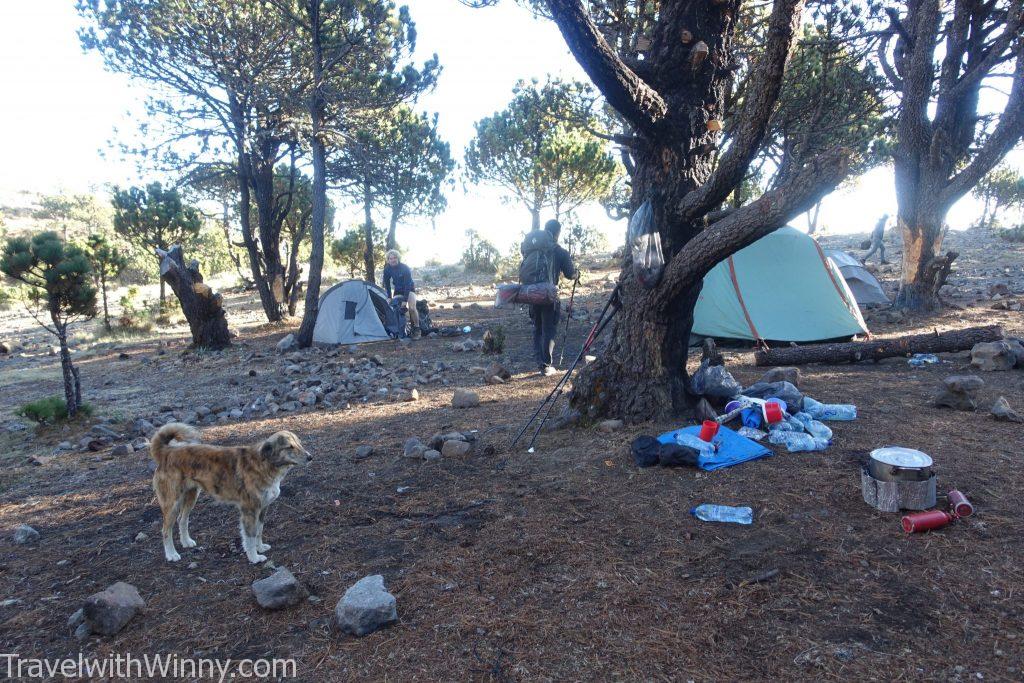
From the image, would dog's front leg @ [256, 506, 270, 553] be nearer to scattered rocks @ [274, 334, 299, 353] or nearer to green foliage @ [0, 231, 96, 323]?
green foliage @ [0, 231, 96, 323]

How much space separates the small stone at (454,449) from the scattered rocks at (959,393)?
14.7 ft

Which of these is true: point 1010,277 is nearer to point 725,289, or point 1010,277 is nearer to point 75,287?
point 725,289

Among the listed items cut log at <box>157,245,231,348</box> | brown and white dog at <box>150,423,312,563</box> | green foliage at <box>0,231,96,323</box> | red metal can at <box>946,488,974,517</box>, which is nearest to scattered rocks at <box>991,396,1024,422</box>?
red metal can at <box>946,488,974,517</box>

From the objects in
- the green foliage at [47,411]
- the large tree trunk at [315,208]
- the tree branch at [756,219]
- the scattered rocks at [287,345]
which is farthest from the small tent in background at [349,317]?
the tree branch at [756,219]

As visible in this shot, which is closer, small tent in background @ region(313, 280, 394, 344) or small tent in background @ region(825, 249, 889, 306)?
small tent in background @ region(825, 249, 889, 306)

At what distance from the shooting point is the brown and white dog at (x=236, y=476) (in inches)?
135

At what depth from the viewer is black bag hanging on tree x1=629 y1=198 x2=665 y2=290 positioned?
505cm

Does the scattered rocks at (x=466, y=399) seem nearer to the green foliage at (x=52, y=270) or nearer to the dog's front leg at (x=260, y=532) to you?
the dog's front leg at (x=260, y=532)

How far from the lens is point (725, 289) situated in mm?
9805

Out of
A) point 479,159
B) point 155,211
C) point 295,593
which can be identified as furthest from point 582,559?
point 479,159

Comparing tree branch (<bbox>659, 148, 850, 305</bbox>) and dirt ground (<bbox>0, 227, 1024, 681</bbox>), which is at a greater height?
tree branch (<bbox>659, 148, 850, 305</bbox>)

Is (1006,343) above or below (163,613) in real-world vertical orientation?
above

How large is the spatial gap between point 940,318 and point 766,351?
5.16 meters

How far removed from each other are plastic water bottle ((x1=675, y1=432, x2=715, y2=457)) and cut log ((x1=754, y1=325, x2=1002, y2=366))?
4160mm
